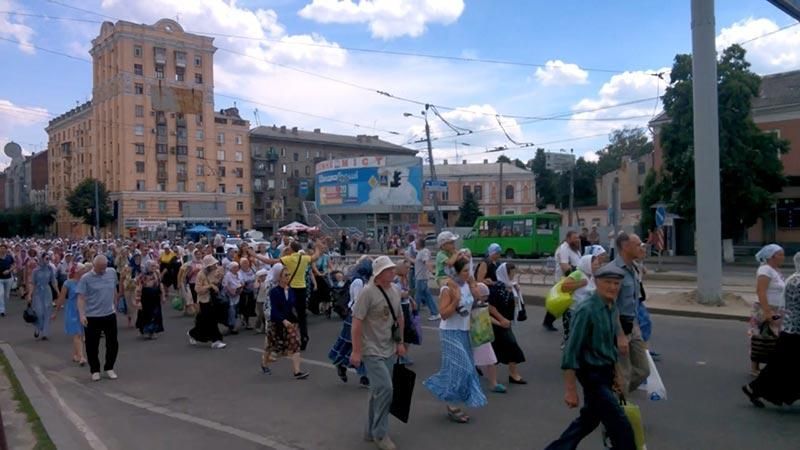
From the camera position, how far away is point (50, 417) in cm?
717

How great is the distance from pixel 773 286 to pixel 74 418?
7.91 metres

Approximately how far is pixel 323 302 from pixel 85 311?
6825 mm

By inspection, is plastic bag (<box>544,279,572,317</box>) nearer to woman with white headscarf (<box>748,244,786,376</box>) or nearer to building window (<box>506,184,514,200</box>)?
woman with white headscarf (<box>748,244,786,376</box>)

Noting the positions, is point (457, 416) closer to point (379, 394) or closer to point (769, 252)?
Answer: point (379, 394)

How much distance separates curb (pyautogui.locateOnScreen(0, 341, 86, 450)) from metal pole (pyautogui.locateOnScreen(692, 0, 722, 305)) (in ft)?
42.5

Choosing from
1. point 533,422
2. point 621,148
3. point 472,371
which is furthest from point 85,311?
point 621,148

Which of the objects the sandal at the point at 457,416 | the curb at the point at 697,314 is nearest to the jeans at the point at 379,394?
the sandal at the point at 457,416

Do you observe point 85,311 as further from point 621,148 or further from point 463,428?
point 621,148

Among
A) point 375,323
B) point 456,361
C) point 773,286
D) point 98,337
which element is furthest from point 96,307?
point 773,286

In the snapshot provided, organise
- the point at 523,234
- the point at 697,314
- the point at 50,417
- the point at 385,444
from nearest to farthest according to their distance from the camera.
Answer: the point at 385,444 < the point at 50,417 < the point at 697,314 < the point at 523,234

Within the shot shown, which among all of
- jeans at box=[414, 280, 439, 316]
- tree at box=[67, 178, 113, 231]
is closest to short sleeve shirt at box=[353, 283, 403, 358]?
jeans at box=[414, 280, 439, 316]

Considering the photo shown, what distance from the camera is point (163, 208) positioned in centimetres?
7862

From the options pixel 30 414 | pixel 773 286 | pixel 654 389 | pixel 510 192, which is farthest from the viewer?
pixel 510 192

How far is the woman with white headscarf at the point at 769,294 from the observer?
7.57 meters
